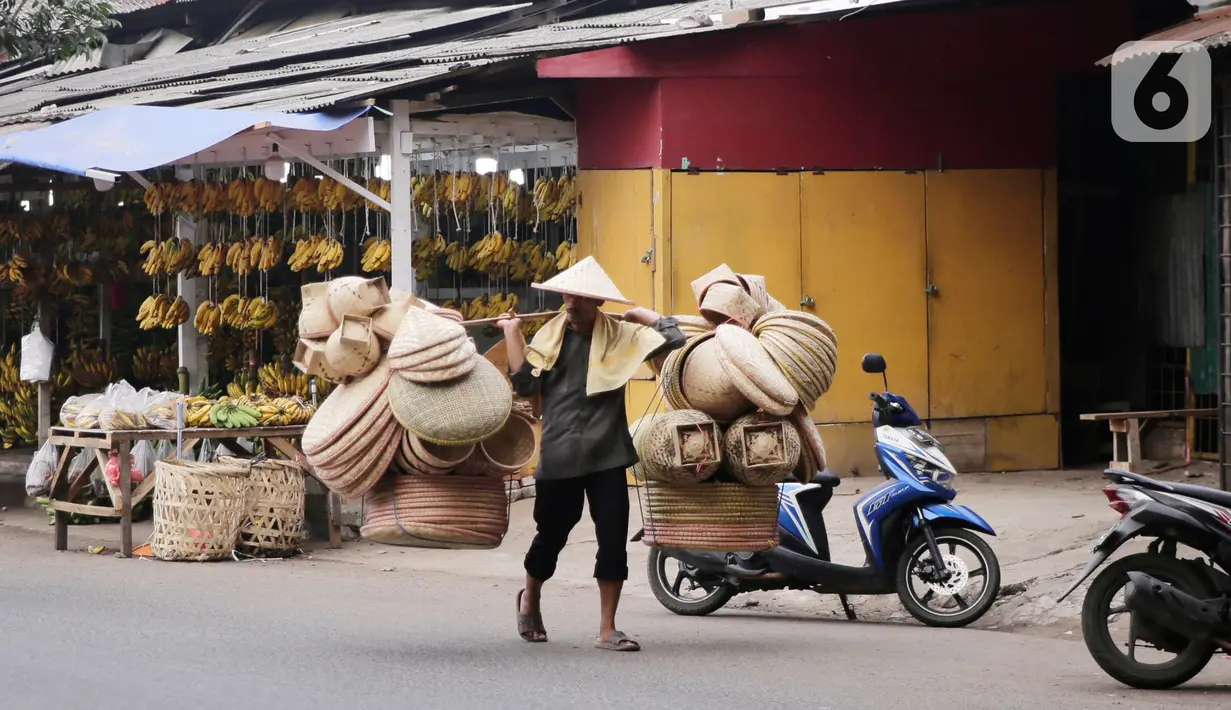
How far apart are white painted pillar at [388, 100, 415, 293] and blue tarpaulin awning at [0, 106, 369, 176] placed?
71 centimetres

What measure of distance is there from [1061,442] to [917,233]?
2.26m

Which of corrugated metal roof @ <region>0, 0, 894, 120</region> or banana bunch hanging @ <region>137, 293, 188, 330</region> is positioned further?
banana bunch hanging @ <region>137, 293, 188, 330</region>

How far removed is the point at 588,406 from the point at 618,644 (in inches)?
42.4

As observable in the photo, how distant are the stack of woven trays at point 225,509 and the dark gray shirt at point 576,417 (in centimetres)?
404

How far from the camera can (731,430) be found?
7461 millimetres

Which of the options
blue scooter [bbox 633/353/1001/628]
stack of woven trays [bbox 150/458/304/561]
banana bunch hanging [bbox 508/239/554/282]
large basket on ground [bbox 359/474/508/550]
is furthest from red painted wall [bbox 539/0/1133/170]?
large basket on ground [bbox 359/474/508/550]

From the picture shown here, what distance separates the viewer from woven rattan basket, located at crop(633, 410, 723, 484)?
7.37 meters

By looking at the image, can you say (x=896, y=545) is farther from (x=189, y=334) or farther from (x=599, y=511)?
(x=189, y=334)

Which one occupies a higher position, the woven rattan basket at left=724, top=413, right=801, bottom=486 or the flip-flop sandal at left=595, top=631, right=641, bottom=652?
the woven rattan basket at left=724, top=413, right=801, bottom=486

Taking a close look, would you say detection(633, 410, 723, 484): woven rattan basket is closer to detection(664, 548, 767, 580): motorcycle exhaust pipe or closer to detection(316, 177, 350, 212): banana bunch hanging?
detection(664, 548, 767, 580): motorcycle exhaust pipe

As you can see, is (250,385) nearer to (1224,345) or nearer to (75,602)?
(75,602)

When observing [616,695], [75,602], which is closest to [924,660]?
[616,695]

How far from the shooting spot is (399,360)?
7203mm

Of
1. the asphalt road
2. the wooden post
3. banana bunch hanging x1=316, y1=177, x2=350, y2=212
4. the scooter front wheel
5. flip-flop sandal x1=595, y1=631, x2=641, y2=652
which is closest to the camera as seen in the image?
the asphalt road
